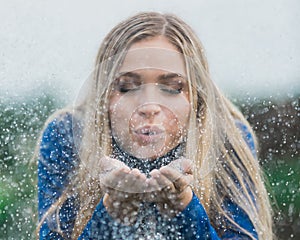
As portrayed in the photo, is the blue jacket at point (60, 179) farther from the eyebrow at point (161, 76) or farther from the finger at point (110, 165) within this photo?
the finger at point (110, 165)

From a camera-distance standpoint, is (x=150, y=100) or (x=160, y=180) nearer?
(x=160, y=180)

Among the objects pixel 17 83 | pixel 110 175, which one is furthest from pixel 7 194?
pixel 110 175

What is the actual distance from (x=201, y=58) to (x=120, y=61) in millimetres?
181

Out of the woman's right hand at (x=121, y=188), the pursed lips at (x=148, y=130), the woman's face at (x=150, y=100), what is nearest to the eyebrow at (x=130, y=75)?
the woman's face at (x=150, y=100)

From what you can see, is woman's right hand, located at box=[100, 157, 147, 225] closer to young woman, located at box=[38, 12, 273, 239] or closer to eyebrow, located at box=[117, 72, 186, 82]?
young woman, located at box=[38, 12, 273, 239]

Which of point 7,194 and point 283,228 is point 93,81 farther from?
→ point 283,228

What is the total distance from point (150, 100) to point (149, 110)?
0.03 meters

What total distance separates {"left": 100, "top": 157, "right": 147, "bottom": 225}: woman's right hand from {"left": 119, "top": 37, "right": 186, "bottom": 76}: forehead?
0.88 feet

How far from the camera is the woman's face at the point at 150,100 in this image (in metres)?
1.36

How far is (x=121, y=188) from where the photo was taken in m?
1.19

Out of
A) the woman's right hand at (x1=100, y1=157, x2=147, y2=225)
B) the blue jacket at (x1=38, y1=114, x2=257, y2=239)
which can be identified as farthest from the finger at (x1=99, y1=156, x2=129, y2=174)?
the blue jacket at (x1=38, y1=114, x2=257, y2=239)

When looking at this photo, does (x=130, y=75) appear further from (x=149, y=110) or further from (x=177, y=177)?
(x=177, y=177)

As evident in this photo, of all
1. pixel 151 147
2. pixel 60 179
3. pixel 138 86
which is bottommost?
pixel 60 179

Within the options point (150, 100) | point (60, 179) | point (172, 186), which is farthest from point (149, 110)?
point (60, 179)
